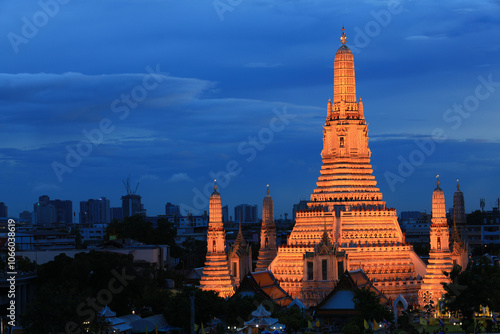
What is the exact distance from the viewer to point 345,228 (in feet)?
371

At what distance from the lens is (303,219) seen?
11656cm

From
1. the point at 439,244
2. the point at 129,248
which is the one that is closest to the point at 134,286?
the point at 439,244

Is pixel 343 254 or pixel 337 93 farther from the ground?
pixel 337 93

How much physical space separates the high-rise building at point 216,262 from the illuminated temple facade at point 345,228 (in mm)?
5241

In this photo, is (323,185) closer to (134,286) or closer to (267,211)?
(267,211)

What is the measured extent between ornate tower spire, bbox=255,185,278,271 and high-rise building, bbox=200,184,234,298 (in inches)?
449

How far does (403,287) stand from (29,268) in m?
39.1

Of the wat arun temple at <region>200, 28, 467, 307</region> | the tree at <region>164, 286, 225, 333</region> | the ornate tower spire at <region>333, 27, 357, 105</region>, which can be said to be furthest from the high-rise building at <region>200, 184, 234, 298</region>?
the ornate tower spire at <region>333, 27, 357, 105</region>

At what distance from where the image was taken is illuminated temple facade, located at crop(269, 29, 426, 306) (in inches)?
4274

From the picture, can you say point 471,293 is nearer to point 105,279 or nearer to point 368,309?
point 368,309

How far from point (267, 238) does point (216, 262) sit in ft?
52.1

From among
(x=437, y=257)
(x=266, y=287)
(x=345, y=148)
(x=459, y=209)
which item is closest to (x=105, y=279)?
(x=266, y=287)

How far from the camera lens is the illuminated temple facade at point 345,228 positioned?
10856 cm

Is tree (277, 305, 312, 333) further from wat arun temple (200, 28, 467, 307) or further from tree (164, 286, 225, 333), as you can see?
wat arun temple (200, 28, 467, 307)
